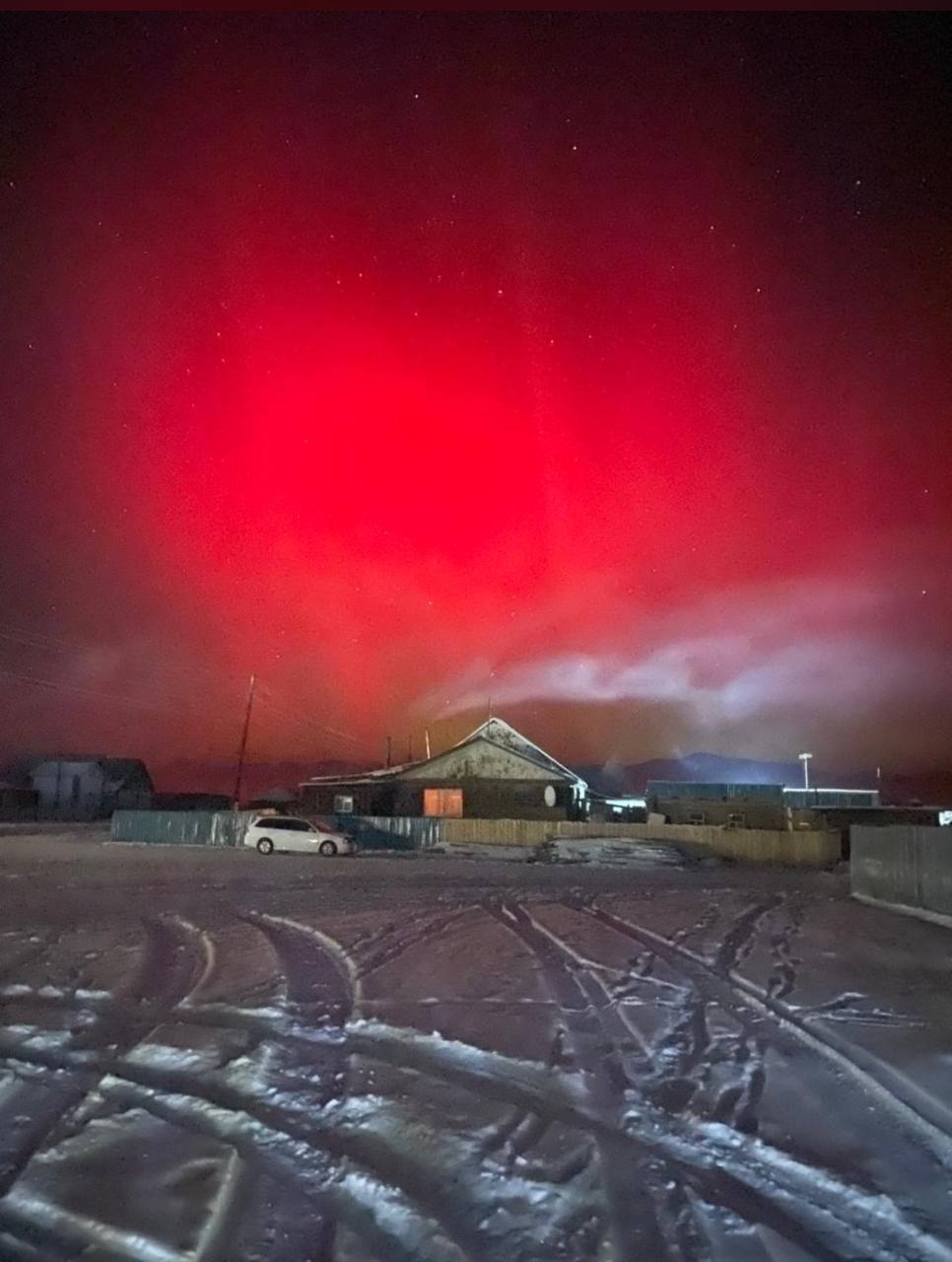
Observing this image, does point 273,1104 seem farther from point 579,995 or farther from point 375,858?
point 375,858

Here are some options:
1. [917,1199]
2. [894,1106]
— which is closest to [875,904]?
[894,1106]

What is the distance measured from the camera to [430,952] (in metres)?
12.4

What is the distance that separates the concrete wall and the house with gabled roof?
26.9 m

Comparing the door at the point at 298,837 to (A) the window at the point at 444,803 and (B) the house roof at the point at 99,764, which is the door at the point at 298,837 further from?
(B) the house roof at the point at 99,764

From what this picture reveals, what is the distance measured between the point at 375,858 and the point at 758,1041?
82.6ft

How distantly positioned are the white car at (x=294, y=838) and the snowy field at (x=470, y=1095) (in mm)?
20650

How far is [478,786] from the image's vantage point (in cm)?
4797

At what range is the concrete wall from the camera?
1702 cm

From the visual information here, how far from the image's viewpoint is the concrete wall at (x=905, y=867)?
1702 centimetres

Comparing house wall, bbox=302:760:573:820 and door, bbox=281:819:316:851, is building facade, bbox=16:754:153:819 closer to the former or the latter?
house wall, bbox=302:760:573:820

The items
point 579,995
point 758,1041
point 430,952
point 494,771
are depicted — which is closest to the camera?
point 758,1041

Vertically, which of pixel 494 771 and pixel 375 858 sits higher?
pixel 494 771

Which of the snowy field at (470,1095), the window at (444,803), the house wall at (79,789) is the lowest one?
the snowy field at (470,1095)

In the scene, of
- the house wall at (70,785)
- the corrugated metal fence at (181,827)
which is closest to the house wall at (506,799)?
the corrugated metal fence at (181,827)
